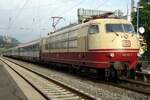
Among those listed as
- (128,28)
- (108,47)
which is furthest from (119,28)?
(108,47)

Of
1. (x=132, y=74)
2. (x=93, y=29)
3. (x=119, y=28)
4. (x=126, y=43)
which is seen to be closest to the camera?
(x=126, y=43)

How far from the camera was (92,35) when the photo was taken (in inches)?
797

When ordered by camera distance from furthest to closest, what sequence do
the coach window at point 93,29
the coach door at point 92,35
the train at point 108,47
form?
the coach window at point 93,29 < the coach door at point 92,35 < the train at point 108,47

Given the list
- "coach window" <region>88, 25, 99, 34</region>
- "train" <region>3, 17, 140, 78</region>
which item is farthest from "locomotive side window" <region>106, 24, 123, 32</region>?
"coach window" <region>88, 25, 99, 34</region>

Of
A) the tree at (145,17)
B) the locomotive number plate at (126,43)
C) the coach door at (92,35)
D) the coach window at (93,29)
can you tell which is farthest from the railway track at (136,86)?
the tree at (145,17)

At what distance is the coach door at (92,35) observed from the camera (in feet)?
65.3

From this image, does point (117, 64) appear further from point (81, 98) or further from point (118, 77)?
point (81, 98)

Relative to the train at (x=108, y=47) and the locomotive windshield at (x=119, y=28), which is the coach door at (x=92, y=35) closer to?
the train at (x=108, y=47)

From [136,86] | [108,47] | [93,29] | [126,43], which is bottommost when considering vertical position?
[136,86]

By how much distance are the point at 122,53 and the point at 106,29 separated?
1.64 metres

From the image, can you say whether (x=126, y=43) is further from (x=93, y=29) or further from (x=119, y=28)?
(x=93, y=29)

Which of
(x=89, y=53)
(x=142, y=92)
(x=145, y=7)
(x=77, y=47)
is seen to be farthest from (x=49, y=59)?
(x=145, y=7)

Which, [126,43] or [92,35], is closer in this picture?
[126,43]

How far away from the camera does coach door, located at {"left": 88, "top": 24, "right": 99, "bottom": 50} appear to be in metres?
19.9
